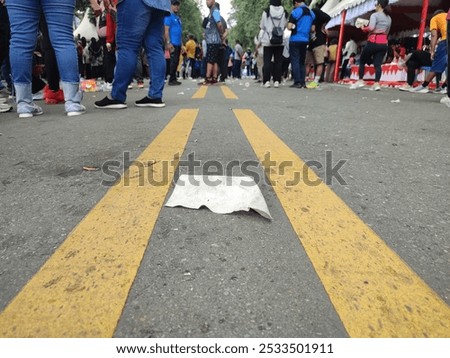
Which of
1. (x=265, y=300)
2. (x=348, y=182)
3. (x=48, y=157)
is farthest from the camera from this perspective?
(x=48, y=157)

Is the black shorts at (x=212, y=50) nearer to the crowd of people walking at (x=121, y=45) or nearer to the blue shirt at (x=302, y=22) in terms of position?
the crowd of people walking at (x=121, y=45)

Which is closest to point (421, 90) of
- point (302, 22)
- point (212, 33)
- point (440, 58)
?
point (440, 58)

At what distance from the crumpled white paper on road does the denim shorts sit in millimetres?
7288

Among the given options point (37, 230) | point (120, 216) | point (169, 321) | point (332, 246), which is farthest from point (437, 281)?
point (37, 230)

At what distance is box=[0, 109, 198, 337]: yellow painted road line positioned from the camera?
0.77 meters

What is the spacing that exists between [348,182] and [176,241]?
92cm

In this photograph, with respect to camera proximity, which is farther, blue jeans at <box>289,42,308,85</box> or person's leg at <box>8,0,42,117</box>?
blue jeans at <box>289,42,308,85</box>

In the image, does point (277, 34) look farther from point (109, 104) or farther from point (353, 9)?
point (109, 104)

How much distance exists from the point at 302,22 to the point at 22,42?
6178mm

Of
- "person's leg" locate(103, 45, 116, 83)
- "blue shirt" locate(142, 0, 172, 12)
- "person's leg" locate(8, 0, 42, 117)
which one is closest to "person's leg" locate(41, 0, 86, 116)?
"person's leg" locate(8, 0, 42, 117)

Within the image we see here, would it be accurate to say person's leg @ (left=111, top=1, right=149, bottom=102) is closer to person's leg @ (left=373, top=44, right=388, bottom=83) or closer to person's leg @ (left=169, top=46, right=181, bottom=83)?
person's leg @ (left=169, top=46, right=181, bottom=83)
